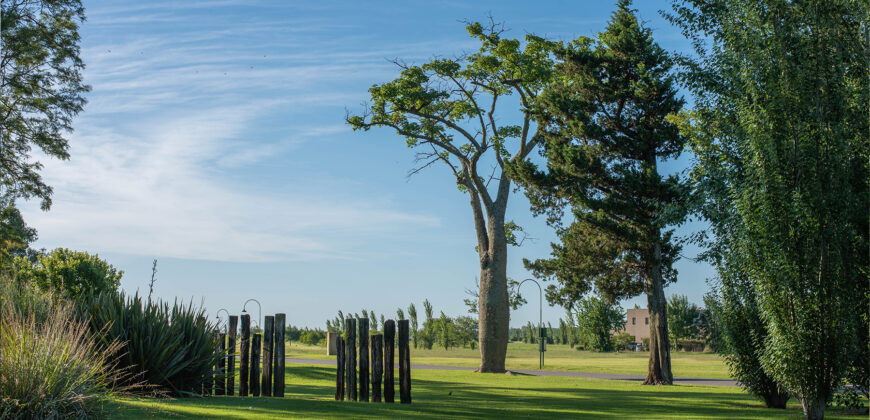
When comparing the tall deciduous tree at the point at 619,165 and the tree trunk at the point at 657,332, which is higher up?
the tall deciduous tree at the point at 619,165

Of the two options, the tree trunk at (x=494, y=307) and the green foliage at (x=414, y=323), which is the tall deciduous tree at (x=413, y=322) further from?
the tree trunk at (x=494, y=307)

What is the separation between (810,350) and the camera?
1327 centimetres

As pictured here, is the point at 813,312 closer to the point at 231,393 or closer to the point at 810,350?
the point at 810,350

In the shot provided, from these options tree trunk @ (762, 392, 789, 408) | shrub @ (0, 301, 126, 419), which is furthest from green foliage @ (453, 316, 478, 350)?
shrub @ (0, 301, 126, 419)

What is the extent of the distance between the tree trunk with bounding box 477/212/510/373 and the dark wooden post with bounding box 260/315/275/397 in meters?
16.7

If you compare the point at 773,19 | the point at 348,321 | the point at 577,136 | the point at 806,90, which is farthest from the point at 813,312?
the point at 577,136

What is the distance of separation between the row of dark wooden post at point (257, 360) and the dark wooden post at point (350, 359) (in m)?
1.43

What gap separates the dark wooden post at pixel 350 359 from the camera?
14.0m

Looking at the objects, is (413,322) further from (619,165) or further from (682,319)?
(619,165)

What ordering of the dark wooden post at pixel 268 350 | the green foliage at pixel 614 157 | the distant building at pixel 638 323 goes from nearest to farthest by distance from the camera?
the dark wooden post at pixel 268 350 → the green foliage at pixel 614 157 → the distant building at pixel 638 323


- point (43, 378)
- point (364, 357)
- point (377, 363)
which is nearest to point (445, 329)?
point (364, 357)

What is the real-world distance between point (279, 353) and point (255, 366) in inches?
31.1

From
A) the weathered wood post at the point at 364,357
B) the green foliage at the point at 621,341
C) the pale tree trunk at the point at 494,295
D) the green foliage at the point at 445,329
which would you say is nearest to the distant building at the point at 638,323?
the green foliage at the point at 621,341

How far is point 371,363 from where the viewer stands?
1400cm
